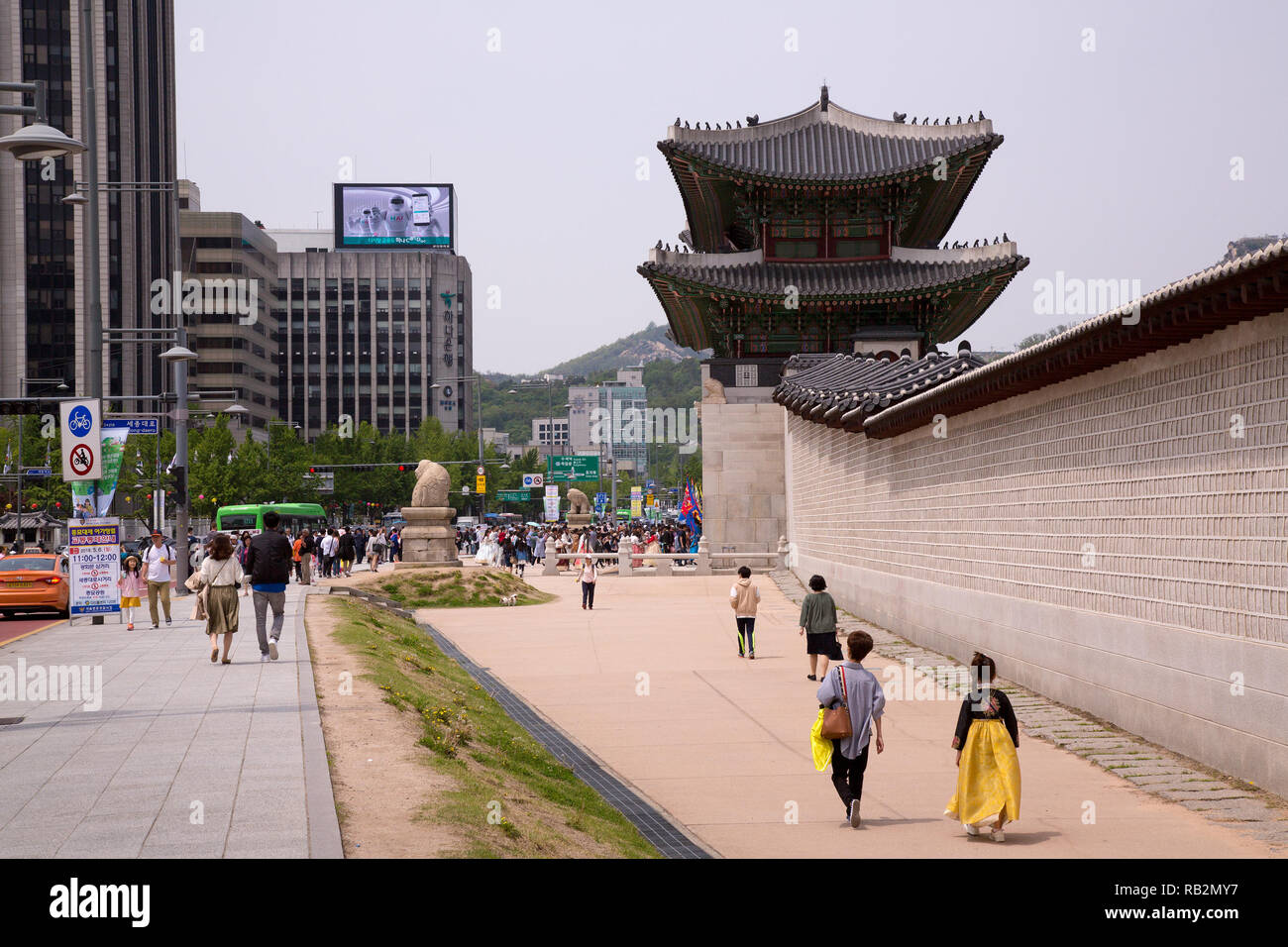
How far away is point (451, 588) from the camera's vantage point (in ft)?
127

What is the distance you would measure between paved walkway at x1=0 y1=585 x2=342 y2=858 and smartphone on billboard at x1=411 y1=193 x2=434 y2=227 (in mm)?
135481

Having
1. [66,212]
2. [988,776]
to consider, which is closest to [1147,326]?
[988,776]

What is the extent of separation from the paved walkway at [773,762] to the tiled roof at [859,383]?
4.87m

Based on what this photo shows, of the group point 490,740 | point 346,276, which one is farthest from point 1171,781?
point 346,276

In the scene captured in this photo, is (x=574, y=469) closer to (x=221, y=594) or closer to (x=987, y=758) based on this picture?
(x=221, y=594)

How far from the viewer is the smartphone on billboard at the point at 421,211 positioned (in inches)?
5846

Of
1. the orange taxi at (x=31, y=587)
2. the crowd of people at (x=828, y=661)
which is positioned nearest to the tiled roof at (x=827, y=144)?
the crowd of people at (x=828, y=661)

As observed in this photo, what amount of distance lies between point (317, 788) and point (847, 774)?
169 inches

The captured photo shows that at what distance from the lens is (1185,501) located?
12.8 meters

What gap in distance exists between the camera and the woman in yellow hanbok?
31.5 ft

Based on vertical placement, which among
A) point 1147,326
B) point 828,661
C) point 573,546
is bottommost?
point 573,546

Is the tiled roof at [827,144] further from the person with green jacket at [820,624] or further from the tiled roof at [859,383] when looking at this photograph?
A: the person with green jacket at [820,624]

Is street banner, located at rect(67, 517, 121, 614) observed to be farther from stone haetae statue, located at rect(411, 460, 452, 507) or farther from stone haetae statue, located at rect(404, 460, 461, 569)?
stone haetae statue, located at rect(411, 460, 452, 507)

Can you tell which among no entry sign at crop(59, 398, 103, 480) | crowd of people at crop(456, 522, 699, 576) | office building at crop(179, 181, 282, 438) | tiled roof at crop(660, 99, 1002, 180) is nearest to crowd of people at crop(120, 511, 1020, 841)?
no entry sign at crop(59, 398, 103, 480)
